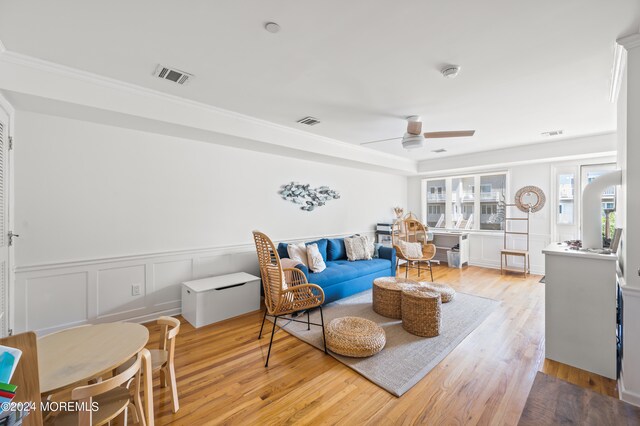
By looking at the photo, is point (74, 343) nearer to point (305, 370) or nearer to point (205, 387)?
point (205, 387)

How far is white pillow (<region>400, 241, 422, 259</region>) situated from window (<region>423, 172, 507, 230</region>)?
7.01 feet

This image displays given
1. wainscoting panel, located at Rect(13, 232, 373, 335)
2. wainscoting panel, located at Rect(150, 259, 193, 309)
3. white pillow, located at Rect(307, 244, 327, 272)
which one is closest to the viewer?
wainscoting panel, located at Rect(13, 232, 373, 335)

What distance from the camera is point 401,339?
111 inches

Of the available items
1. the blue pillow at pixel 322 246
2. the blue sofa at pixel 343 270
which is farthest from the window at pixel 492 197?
the blue pillow at pixel 322 246

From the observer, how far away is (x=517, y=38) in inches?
76.2

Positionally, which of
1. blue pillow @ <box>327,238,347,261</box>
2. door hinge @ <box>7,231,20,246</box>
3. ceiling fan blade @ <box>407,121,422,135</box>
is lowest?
blue pillow @ <box>327,238,347,261</box>

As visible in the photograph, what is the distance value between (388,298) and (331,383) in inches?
58.2

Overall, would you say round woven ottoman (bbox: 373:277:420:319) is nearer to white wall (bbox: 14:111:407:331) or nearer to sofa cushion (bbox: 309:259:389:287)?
sofa cushion (bbox: 309:259:389:287)

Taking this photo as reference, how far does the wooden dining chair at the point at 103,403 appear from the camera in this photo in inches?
45.1

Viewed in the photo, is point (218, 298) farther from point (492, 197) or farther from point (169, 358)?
point (492, 197)

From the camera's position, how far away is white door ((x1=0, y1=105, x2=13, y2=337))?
232cm

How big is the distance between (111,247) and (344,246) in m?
3.31

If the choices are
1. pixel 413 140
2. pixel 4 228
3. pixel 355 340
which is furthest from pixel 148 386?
pixel 413 140

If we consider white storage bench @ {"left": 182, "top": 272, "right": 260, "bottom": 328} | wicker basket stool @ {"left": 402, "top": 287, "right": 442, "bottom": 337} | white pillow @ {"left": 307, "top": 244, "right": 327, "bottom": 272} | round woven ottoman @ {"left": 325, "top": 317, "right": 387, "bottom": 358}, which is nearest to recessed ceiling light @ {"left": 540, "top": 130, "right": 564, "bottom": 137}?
wicker basket stool @ {"left": 402, "top": 287, "right": 442, "bottom": 337}
